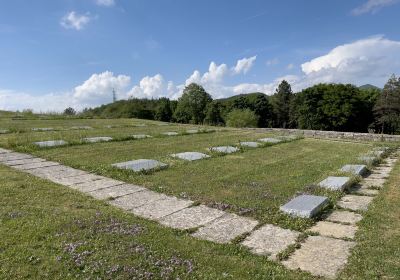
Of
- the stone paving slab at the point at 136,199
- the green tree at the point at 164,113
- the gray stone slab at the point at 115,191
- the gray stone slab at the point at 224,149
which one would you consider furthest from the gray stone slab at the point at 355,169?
the green tree at the point at 164,113

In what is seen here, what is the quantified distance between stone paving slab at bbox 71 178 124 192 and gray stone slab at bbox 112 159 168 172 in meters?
0.73

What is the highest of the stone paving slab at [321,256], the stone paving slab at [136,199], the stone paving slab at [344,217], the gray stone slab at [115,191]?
the gray stone slab at [115,191]

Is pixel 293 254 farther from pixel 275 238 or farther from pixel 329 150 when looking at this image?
pixel 329 150

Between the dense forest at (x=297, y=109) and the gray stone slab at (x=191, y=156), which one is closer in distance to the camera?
the gray stone slab at (x=191, y=156)

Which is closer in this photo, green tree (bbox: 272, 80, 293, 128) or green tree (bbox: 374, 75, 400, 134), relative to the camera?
green tree (bbox: 374, 75, 400, 134)

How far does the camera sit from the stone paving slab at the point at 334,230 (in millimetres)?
4094

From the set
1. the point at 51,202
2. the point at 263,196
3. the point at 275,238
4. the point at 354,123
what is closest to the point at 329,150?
the point at 263,196

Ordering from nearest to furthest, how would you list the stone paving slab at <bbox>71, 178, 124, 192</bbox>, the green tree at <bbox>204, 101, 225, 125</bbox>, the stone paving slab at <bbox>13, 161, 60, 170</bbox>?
the stone paving slab at <bbox>71, 178, 124, 192</bbox>
the stone paving slab at <bbox>13, 161, 60, 170</bbox>
the green tree at <bbox>204, 101, 225, 125</bbox>

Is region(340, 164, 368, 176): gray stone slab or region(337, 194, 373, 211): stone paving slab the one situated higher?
region(340, 164, 368, 176): gray stone slab

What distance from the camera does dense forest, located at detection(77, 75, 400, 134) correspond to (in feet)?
143

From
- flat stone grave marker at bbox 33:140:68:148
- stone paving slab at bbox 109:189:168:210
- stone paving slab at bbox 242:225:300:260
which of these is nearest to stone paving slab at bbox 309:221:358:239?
stone paving slab at bbox 242:225:300:260

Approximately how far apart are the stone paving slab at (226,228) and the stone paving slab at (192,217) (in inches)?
4.4

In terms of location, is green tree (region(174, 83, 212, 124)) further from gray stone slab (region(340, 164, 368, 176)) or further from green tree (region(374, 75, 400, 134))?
gray stone slab (region(340, 164, 368, 176))

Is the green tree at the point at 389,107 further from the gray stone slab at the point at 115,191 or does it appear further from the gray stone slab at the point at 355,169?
the gray stone slab at the point at 115,191
